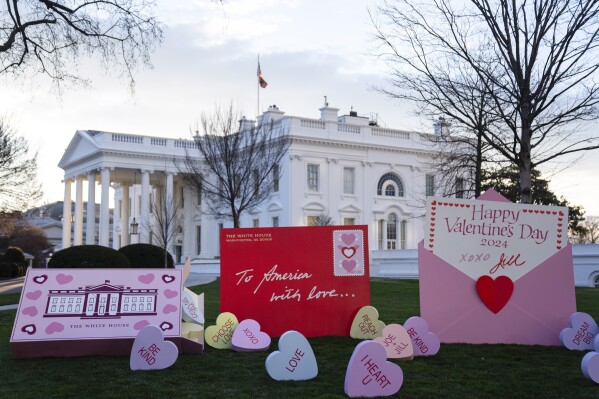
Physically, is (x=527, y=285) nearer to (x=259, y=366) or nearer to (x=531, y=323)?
(x=531, y=323)

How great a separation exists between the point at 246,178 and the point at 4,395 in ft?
93.3

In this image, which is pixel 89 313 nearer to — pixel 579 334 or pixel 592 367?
pixel 592 367

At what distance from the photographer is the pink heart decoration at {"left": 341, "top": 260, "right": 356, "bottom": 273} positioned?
34.8 feet

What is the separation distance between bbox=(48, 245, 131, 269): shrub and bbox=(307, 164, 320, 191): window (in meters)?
29.3

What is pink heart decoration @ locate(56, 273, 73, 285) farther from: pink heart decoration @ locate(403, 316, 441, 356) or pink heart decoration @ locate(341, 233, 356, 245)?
pink heart decoration @ locate(403, 316, 441, 356)

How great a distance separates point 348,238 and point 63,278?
4.06 metres

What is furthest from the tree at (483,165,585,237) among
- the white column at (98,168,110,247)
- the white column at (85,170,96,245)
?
the white column at (85,170,96,245)

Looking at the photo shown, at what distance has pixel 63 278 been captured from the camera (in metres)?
8.89

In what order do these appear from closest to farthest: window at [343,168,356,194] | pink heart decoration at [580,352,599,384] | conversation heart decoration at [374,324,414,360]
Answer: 1. pink heart decoration at [580,352,599,384]
2. conversation heart decoration at [374,324,414,360]
3. window at [343,168,356,194]

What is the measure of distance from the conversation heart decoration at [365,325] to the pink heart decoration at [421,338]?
1.49 metres

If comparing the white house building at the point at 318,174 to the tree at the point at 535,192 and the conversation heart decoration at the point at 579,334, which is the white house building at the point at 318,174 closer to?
the tree at the point at 535,192

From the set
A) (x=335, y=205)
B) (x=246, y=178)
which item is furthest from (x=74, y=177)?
(x=246, y=178)

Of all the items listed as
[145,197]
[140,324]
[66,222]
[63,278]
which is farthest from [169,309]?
[66,222]

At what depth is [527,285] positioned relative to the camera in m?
9.72
